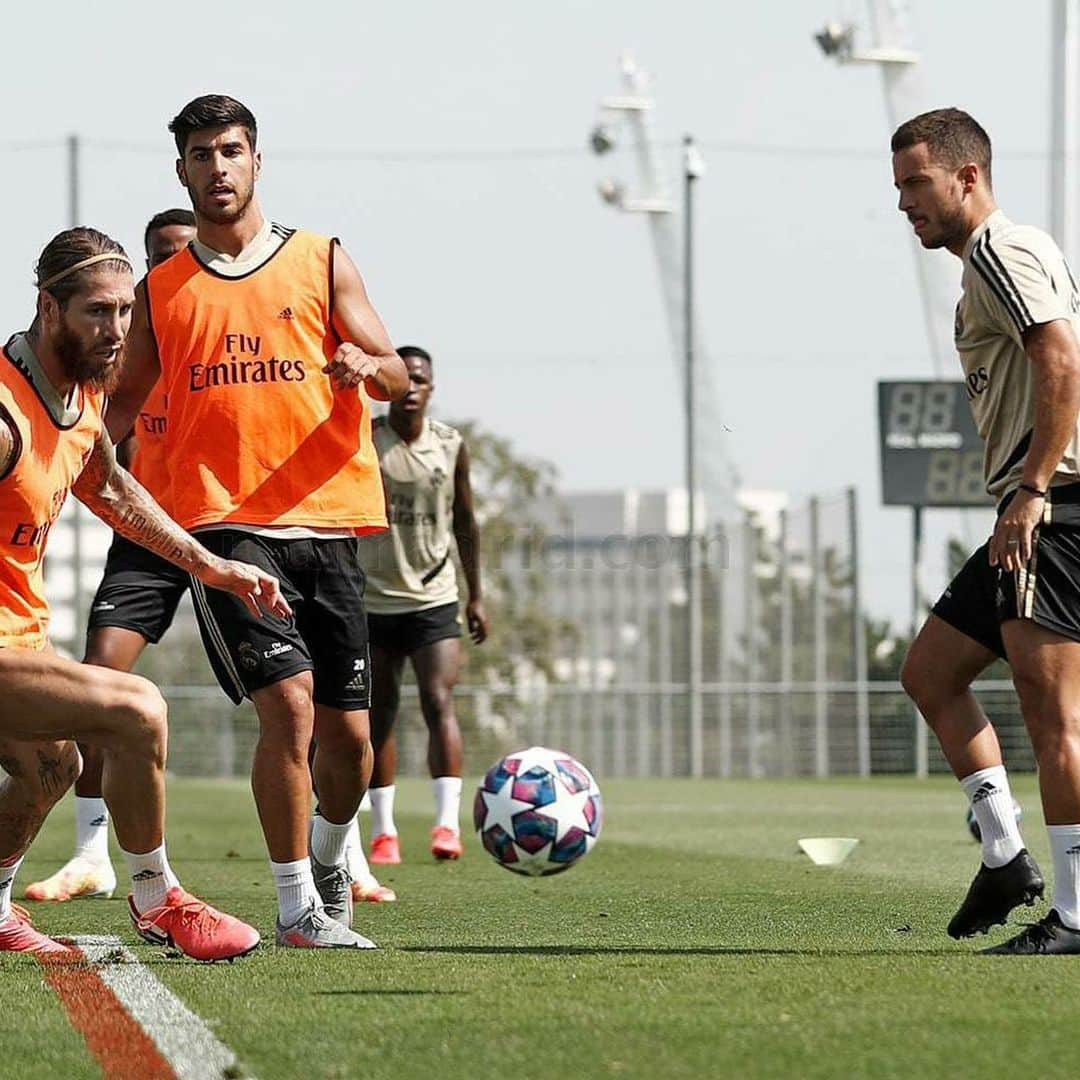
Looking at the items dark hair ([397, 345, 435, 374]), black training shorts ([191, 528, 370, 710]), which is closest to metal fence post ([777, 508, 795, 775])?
dark hair ([397, 345, 435, 374])

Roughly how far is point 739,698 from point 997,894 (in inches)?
1059

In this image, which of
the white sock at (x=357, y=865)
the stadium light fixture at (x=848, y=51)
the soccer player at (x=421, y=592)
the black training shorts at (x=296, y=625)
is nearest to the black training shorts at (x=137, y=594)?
the white sock at (x=357, y=865)

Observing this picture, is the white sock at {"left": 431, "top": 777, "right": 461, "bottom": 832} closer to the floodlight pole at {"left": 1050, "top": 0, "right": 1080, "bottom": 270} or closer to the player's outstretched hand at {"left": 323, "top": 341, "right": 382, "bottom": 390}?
the player's outstretched hand at {"left": 323, "top": 341, "right": 382, "bottom": 390}

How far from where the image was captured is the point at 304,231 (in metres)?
6.79

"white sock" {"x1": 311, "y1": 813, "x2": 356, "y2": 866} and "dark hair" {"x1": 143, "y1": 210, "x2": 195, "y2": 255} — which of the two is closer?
"white sock" {"x1": 311, "y1": 813, "x2": 356, "y2": 866}

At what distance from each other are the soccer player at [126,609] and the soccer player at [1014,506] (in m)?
3.12

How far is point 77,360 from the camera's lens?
230 inches

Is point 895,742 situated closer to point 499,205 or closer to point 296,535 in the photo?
point 499,205

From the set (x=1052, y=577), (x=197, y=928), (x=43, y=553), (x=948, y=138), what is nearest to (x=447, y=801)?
(x=197, y=928)

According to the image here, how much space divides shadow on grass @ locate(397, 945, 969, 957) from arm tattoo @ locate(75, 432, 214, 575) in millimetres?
1267

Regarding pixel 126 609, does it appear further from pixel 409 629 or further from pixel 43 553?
pixel 43 553

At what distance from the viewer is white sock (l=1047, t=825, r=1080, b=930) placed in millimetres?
6051

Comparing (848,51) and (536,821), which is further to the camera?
(848,51)

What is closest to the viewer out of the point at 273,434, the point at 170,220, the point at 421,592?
the point at 273,434
